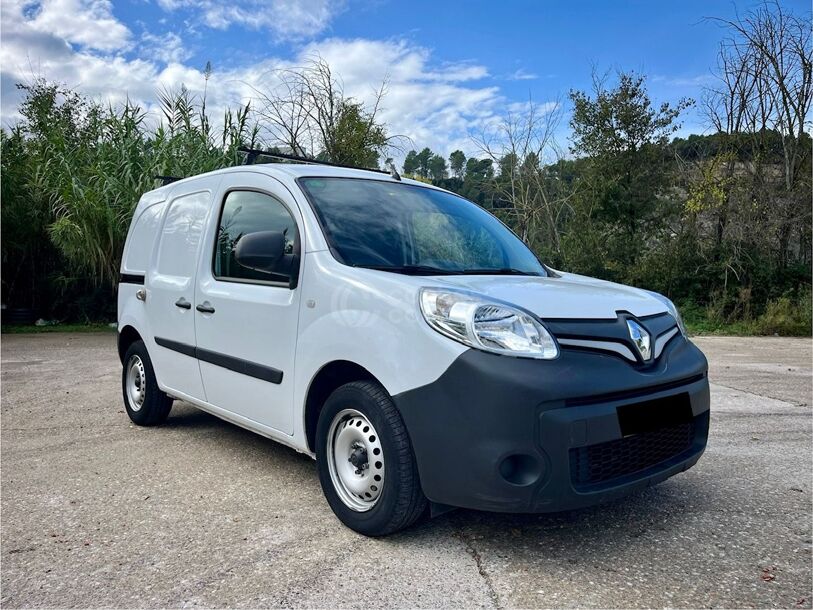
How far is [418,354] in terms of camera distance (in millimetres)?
2514

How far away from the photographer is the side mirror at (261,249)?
3088mm

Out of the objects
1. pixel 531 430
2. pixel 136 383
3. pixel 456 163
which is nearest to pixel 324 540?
pixel 531 430

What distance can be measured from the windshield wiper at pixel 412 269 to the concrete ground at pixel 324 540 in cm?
122

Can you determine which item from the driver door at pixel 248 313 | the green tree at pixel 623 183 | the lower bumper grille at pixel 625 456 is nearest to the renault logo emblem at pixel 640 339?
the lower bumper grille at pixel 625 456

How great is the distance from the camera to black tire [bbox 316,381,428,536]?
8.51ft

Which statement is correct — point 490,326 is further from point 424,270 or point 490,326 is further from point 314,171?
point 314,171

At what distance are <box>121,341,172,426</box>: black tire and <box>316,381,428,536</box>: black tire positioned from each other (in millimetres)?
2506

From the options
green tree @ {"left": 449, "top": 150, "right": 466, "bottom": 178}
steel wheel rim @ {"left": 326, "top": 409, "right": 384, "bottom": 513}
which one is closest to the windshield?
steel wheel rim @ {"left": 326, "top": 409, "right": 384, "bottom": 513}

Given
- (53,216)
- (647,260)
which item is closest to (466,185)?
(647,260)

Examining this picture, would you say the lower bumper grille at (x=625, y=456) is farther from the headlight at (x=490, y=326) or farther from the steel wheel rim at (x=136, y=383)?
the steel wheel rim at (x=136, y=383)

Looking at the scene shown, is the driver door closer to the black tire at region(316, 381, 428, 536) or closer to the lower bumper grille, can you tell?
the black tire at region(316, 381, 428, 536)

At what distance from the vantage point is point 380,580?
96.0 inches

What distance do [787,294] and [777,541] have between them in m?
14.2

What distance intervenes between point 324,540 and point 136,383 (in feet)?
9.82
